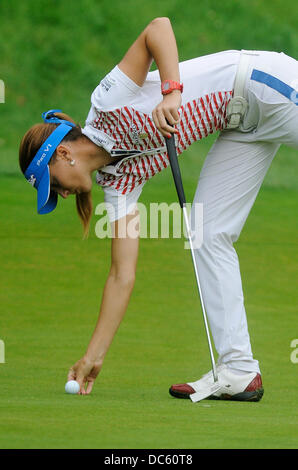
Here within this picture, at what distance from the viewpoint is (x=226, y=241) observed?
4422mm

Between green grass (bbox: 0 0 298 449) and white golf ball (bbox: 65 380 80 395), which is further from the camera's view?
white golf ball (bbox: 65 380 80 395)

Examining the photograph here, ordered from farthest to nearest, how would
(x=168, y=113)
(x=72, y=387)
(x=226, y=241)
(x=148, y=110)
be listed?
1. (x=226, y=241)
2. (x=72, y=387)
3. (x=148, y=110)
4. (x=168, y=113)

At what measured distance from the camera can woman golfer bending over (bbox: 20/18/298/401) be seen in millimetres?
4148

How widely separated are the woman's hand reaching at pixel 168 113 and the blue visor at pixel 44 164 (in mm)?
418

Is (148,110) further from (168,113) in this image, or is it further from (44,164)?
(44,164)

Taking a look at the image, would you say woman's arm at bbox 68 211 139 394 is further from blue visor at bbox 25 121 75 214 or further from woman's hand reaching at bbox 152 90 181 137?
woman's hand reaching at bbox 152 90 181 137

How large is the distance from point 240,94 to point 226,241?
58 cm

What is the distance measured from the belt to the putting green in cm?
106

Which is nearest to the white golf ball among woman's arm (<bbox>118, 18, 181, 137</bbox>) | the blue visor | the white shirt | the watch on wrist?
the blue visor

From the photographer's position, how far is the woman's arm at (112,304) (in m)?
4.36

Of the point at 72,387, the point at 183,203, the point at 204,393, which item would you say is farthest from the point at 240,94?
the point at 72,387

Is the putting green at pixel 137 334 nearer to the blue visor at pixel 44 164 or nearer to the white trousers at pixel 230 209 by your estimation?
the white trousers at pixel 230 209

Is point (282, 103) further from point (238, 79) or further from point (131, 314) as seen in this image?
point (131, 314)

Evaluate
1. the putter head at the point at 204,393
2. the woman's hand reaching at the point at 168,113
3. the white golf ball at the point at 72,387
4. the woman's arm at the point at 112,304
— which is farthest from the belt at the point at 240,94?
the white golf ball at the point at 72,387
